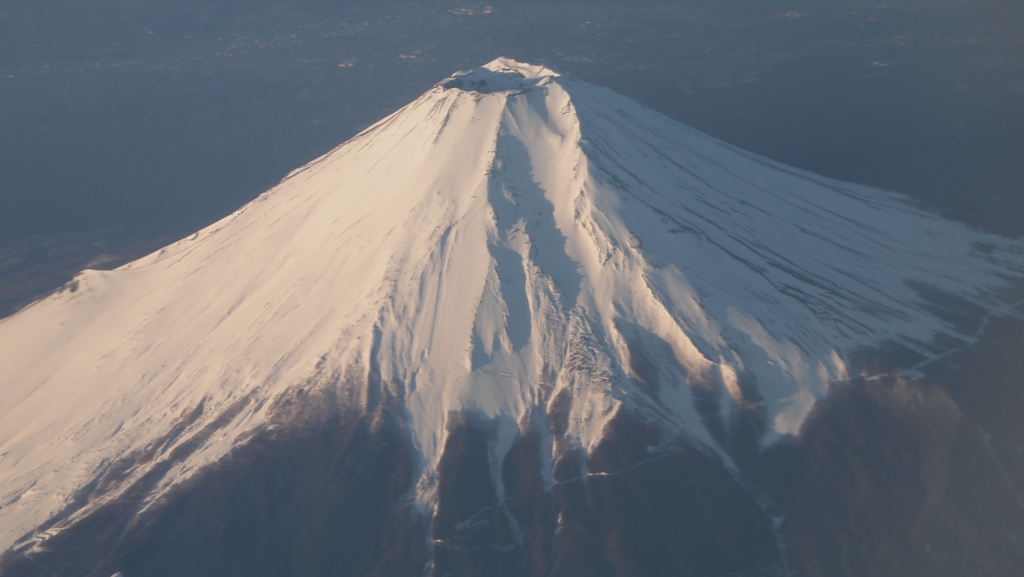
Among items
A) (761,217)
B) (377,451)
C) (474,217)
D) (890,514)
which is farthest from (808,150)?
(377,451)

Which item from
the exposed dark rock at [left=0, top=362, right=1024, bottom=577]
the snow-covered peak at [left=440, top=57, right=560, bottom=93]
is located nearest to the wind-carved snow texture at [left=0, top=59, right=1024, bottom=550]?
the snow-covered peak at [left=440, top=57, right=560, bottom=93]

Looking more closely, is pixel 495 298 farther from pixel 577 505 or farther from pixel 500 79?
pixel 500 79

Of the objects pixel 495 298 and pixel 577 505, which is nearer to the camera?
pixel 577 505

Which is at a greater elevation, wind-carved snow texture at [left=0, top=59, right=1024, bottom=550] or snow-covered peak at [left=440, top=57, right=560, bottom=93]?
snow-covered peak at [left=440, top=57, right=560, bottom=93]

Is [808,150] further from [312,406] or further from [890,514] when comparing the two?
[312,406]

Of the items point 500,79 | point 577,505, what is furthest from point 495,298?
point 500,79

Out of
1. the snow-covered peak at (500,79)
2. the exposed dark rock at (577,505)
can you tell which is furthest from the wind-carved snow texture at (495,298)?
the exposed dark rock at (577,505)

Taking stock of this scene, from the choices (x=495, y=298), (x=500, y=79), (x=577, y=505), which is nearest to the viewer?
(x=577, y=505)

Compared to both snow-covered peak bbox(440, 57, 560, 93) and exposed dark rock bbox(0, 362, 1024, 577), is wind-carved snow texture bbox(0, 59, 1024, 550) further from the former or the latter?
exposed dark rock bbox(0, 362, 1024, 577)
